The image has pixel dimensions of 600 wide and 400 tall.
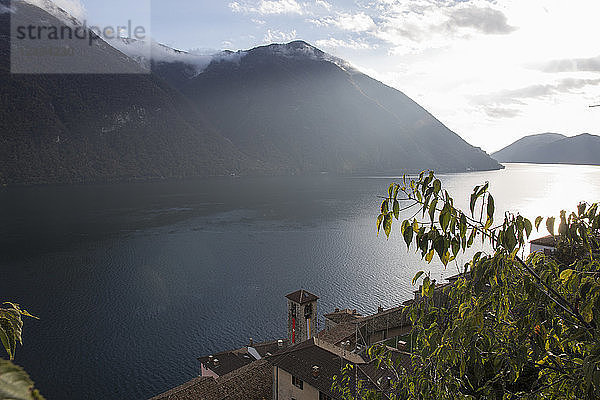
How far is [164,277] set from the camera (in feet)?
177

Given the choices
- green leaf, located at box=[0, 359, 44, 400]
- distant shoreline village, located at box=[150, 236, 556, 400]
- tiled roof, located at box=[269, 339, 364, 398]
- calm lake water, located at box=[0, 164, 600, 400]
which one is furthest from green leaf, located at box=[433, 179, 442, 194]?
calm lake water, located at box=[0, 164, 600, 400]

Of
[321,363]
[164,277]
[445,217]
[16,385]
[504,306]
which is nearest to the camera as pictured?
[16,385]

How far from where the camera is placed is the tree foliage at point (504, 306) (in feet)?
11.5

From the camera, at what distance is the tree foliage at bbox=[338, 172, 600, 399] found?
3504 mm

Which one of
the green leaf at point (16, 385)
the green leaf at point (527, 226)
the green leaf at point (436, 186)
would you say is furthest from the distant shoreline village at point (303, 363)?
the green leaf at point (16, 385)

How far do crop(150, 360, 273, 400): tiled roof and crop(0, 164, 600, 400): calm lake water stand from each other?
9.11 metres

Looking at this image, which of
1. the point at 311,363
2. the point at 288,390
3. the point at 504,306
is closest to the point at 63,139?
the point at 288,390

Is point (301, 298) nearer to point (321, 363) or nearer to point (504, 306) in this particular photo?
point (321, 363)

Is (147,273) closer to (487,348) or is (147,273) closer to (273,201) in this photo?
(487,348)

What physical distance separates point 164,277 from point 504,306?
55064 mm

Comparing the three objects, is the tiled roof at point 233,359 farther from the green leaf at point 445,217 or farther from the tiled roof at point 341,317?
the green leaf at point 445,217

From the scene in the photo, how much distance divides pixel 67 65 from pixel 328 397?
232 meters

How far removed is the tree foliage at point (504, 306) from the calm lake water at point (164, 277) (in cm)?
3029

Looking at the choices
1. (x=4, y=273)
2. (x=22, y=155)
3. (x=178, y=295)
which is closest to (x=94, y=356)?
(x=178, y=295)
